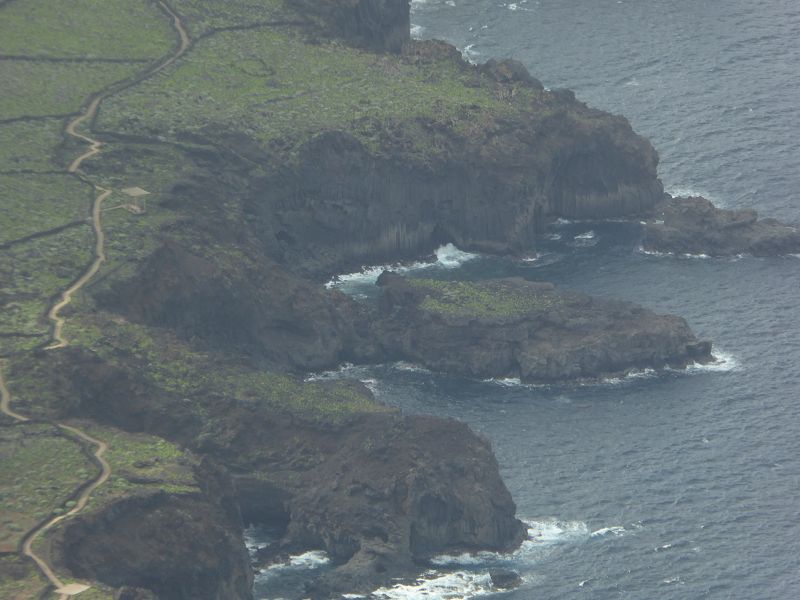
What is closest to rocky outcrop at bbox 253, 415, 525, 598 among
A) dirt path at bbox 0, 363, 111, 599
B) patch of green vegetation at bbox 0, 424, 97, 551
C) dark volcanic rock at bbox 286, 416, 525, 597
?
dark volcanic rock at bbox 286, 416, 525, 597

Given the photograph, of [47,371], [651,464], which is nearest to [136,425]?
[47,371]

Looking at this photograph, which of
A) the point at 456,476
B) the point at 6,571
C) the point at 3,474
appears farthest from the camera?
the point at 456,476

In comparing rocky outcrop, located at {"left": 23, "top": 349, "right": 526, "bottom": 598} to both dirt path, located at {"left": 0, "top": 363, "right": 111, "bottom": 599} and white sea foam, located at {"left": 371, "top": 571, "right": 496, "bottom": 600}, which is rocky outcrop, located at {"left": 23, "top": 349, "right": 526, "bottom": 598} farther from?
dirt path, located at {"left": 0, "top": 363, "right": 111, "bottom": 599}

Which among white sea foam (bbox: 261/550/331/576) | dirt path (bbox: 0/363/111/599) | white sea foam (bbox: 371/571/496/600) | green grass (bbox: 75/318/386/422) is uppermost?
green grass (bbox: 75/318/386/422)

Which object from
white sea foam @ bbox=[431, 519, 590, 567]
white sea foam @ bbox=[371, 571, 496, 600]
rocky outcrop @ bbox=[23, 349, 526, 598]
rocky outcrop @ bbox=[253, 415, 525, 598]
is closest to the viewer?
white sea foam @ bbox=[371, 571, 496, 600]

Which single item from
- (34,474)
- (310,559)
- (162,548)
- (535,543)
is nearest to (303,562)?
(310,559)

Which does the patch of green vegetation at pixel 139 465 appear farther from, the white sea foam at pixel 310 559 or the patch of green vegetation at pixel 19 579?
the white sea foam at pixel 310 559

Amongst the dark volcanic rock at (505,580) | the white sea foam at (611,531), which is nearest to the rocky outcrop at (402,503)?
the dark volcanic rock at (505,580)

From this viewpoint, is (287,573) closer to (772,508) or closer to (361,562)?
(361,562)
